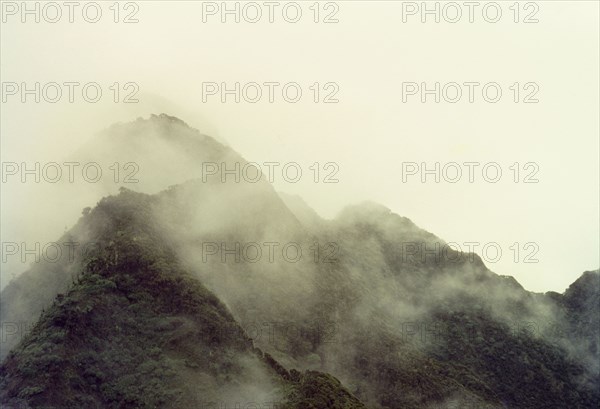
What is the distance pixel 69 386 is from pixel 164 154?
45.1 meters

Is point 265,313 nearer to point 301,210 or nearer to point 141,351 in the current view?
point 141,351

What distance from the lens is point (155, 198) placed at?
93562 millimetres

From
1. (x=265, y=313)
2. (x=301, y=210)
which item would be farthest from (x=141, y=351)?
(x=301, y=210)

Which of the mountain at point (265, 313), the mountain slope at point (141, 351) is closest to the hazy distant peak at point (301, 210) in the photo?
the mountain at point (265, 313)

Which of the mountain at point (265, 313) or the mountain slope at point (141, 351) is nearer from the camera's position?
the mountain slope at point (141, 351)

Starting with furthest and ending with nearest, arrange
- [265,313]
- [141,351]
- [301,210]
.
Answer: [301,210], [265,313], [141,351]

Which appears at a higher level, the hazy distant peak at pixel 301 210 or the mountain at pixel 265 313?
the hazy distant peak at pixel 301 210

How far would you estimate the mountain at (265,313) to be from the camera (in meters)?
71.9

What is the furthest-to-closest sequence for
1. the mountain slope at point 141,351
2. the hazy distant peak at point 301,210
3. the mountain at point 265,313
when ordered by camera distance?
the hazy distant peak at point 301,210 < the mountain at point 265,313 < the mountain slope at point 141,351

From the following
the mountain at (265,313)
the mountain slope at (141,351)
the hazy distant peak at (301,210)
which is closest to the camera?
the mountain slope at (141,351)

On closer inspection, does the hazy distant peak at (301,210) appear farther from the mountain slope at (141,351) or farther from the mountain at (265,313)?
the mountain slope at (141,351)

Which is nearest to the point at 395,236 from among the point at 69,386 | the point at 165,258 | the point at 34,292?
the point at 165,258

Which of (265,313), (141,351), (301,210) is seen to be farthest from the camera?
(301,210)

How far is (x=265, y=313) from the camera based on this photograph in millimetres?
89500
